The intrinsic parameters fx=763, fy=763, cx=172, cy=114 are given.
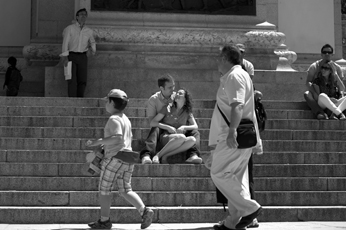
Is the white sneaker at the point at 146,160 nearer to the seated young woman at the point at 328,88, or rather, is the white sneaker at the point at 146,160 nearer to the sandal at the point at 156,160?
the sandal at the point at 156,160

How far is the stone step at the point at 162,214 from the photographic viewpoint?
29.9 feet

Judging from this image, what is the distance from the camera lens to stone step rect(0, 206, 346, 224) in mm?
9109

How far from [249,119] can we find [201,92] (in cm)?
837

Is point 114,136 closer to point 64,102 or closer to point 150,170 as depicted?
point 150,170

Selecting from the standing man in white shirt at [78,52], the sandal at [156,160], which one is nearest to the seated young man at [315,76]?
the sandal at [156,160]

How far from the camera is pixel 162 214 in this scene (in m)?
9.29

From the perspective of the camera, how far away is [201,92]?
53.4ft

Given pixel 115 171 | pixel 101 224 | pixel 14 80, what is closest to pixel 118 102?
pixel 115 171

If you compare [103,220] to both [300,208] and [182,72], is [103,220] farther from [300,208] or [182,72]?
[182,72]

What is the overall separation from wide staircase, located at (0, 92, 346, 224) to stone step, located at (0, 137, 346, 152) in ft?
0.05

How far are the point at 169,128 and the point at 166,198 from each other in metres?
1.66

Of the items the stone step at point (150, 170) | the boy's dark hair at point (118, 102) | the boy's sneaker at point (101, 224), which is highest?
the boy's dark hair at point (118, 102)

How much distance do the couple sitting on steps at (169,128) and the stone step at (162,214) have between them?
143 cm

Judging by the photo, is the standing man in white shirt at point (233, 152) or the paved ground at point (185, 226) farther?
the paved ground at point (185, 226)
